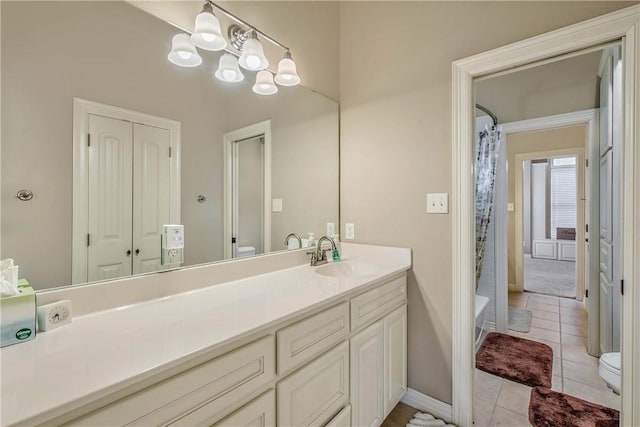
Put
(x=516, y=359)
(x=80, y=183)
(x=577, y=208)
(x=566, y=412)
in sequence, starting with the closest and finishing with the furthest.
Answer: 1. (x=80, y=183)
2. (x=566, y=412)
3. (x=516, y=359)
4. (x=577, y=208)

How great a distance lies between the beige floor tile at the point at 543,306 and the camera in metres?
3.42

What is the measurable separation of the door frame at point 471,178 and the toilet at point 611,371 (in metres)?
0.26

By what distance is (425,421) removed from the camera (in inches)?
64.3

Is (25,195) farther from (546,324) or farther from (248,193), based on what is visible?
(546,324)

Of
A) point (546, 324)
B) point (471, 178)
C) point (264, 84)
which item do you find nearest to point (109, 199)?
point (264, 84)

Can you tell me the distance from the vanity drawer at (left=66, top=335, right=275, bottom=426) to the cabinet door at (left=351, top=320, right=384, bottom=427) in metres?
0.54

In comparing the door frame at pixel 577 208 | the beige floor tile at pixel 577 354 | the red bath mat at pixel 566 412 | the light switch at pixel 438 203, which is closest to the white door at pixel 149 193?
the light switch at pixel 438 203

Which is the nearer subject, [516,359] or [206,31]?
[206,31]

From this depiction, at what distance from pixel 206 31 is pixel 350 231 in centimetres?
143

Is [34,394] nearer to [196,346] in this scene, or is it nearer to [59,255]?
[196,346]

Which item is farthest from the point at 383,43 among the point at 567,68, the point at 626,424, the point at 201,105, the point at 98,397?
the point at 626,424

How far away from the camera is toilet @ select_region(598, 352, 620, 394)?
1484 mm

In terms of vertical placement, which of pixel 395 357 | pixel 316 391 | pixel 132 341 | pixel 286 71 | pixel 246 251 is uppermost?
pixel 286 71

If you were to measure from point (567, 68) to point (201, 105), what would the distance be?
3.00 m
